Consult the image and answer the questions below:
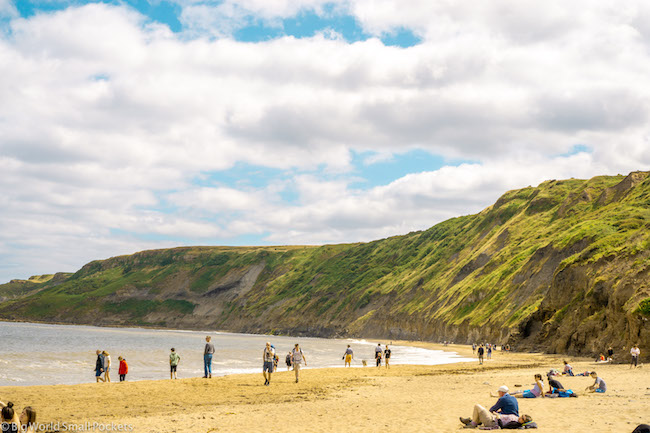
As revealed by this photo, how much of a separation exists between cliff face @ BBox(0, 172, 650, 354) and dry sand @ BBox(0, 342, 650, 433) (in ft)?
58.6

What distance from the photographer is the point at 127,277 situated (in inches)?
7800

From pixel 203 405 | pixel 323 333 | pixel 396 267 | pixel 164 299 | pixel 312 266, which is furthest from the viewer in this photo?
pixel 164 299

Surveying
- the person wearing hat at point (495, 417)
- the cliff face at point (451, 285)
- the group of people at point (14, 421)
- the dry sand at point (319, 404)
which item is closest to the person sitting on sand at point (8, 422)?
the group of people at point (14, 421)

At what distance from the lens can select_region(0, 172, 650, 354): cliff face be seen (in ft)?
145

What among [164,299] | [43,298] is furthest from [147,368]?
Result: [43,298]

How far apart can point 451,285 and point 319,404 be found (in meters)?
82.7

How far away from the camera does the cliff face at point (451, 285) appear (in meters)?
44.1

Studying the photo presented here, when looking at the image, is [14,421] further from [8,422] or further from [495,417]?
[495,417]

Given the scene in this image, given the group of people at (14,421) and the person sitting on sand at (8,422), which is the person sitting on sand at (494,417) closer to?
the group of people at (14,421)

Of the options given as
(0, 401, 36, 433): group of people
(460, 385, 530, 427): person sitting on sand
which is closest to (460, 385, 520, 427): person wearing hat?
(460, 385, 530, 427): person sitting on sand

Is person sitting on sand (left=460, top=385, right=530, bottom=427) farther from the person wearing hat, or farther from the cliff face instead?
the cliff face

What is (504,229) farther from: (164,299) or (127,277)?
(127,277)

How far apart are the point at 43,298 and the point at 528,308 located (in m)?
175

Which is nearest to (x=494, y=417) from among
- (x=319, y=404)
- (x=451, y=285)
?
(x=319, y=404)
